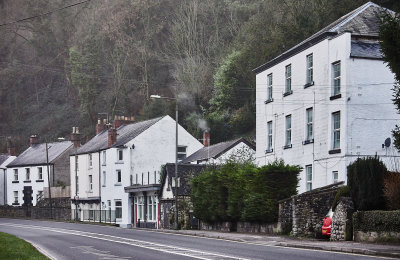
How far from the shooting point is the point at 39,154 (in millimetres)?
85250

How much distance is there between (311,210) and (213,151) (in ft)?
109

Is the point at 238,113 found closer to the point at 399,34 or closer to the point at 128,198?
the point at 128,198

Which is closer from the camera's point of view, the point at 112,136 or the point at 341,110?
the point at 341,110

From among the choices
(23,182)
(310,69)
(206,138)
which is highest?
(310,69)

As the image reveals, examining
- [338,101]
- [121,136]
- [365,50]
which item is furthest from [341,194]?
[121,136]

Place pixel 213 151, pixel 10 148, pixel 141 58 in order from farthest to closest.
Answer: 1. pixel 10 148
2. pixel 141 58
3. pixel 213 151

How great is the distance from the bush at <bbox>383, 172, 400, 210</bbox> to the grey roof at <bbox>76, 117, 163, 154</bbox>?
145ft

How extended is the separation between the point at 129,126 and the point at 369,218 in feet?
167

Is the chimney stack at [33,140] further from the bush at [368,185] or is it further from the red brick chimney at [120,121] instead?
the bush at [368,185]

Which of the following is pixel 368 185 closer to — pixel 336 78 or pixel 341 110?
pixel 341 110

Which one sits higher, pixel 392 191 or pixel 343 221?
pixel 392 191

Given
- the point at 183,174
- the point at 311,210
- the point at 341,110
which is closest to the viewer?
the point at 311,210

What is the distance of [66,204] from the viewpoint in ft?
257

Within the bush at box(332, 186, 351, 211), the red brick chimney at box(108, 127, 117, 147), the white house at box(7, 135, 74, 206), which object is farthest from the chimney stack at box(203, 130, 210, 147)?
the bush at box(332, 186, 351, 211)
